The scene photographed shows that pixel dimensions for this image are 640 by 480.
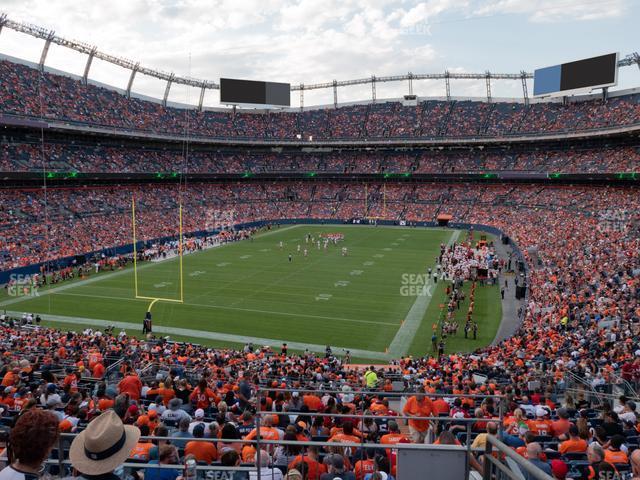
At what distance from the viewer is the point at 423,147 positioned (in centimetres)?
7644

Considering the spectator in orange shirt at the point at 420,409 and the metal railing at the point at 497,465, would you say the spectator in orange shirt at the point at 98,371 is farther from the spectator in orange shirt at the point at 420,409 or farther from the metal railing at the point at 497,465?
the metal railing at the point at 497,465

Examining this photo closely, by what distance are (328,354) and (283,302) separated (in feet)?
33.7

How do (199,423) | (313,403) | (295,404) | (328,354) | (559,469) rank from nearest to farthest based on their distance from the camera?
(559,469)
(199,423)
(295,404)
(313,403)
(328,354)

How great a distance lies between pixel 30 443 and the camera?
9.19 ft

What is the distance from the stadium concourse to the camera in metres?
5.87

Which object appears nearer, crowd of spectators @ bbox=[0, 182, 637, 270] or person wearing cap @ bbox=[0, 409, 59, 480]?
person wearing cap @ bbox=[0, 409, 59, 480]

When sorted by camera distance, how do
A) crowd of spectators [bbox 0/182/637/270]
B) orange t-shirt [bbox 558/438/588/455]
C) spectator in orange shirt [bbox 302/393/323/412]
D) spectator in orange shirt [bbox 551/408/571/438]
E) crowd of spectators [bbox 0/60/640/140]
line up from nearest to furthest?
orange t-shirt [bbox 558/438/588/455]
spectator in orange shirt [bbox 551/408/571/438]
spectator in orange shirt [bbox 302/393/323/412]
crowd of spectators [bbox 0/182/637/270]
crowd of spectators [bbox 0/60/640/140]

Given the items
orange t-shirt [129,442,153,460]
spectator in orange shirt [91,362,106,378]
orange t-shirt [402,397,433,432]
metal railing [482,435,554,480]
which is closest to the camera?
metal railing [482,435,554,480]

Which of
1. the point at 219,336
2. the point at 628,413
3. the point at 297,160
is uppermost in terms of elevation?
the point at 297,160

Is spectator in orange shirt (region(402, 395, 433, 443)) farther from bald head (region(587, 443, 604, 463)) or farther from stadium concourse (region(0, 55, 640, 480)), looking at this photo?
bald head (region(587, 443, 604, 463))

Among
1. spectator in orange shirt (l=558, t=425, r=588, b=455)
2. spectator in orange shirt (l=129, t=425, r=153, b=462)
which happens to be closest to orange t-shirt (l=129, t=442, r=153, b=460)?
A: spectator in orange shirt (l=129, t=425, r=153, b=462)

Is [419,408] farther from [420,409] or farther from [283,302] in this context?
[283,302]

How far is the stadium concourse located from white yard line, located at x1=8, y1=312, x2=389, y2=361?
1.31 m

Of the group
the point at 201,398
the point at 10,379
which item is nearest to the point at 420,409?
the point at 201,398
